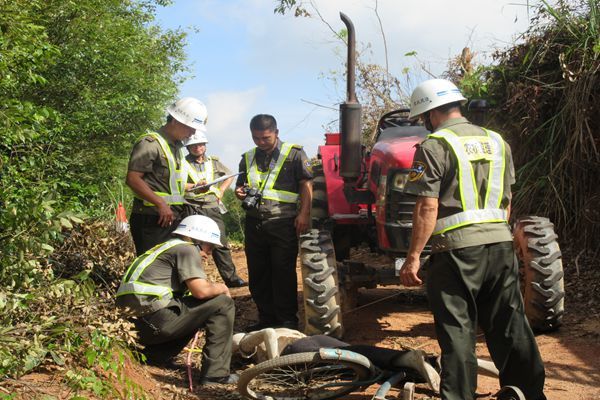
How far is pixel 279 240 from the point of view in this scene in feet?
23.4

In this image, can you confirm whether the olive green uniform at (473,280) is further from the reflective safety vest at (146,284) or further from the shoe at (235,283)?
the shoe at (235,283)

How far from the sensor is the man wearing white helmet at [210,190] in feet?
25.7

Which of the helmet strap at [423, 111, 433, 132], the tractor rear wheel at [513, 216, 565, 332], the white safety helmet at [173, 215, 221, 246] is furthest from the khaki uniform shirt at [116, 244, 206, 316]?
the tractor rear wheel at [513, 216, 565, 332]

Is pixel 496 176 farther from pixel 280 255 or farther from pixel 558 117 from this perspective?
pixel 558 117

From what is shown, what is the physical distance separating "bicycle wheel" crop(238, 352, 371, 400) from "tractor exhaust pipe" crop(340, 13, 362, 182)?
2.02m

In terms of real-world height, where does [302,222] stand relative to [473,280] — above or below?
above

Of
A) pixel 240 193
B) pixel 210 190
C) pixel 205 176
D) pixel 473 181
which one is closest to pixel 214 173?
pixel 205 176

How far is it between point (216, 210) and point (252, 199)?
124 cm

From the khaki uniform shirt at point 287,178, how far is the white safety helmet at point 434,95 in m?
2.47

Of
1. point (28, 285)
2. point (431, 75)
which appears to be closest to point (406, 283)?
point (28, 285)

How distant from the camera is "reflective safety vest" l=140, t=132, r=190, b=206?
6.60 meters

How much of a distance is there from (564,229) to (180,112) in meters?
4.55

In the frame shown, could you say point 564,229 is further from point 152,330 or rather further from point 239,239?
point 239,239

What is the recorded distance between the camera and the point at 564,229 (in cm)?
873
